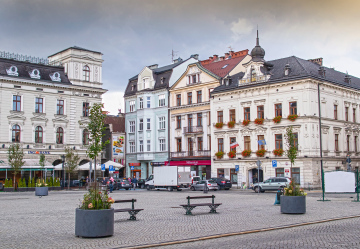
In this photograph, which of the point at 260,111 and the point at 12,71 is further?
the point at 12,71

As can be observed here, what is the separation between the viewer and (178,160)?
6166cm

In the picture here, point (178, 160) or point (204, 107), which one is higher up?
point (204, 107)

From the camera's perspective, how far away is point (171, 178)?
48.3 meters

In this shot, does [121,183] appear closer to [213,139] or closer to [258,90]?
[213,139]

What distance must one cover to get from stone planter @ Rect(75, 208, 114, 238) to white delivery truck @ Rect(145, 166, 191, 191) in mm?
34040

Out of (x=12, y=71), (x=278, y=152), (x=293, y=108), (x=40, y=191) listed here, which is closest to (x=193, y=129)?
(x=278, y=152)

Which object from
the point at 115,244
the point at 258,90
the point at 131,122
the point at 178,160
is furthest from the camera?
the point at 131,122

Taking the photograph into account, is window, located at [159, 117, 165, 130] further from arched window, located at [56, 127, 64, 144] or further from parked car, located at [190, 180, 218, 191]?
parked car, located at [190, 180, 218, 191]

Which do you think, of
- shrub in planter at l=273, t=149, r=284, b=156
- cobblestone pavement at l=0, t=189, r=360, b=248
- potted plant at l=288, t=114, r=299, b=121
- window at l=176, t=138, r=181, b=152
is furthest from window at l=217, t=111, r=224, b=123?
cobblestone pavement at l=0, t=189, r=360, b=248

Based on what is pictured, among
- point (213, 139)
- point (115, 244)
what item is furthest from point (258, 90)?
point (115, 244)

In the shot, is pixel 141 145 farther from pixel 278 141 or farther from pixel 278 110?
pixel 278 110

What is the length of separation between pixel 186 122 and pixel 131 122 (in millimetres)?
10819

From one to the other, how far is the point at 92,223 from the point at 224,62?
5117cm

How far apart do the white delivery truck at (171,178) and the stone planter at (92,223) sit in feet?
112
